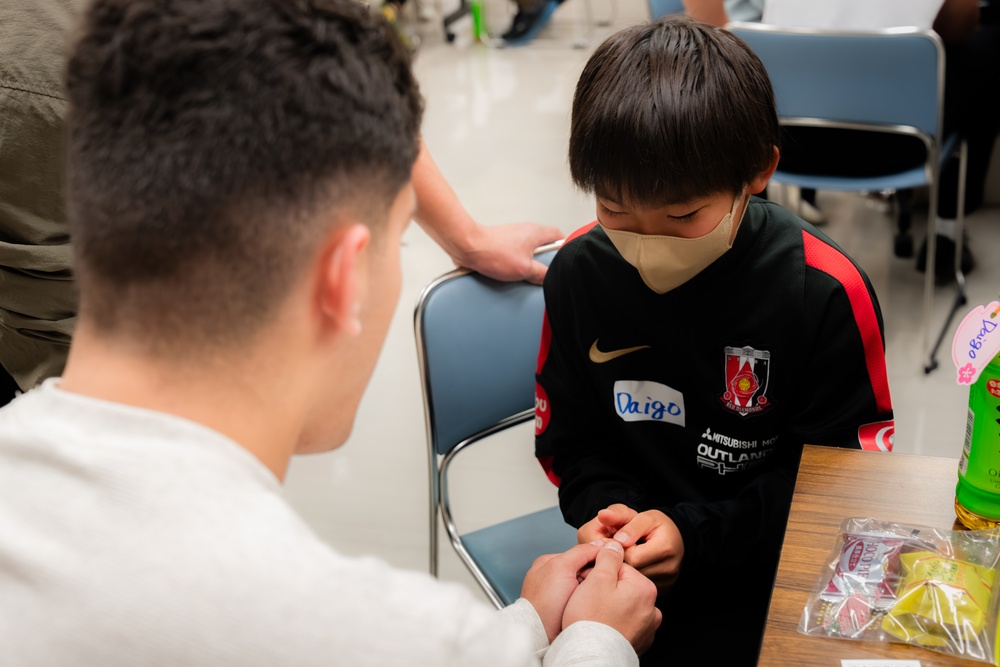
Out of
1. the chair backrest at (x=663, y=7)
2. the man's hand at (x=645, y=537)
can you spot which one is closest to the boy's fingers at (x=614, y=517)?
the man's hand at (x=645, y=537)

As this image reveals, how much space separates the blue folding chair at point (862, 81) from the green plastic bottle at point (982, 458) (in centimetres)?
151

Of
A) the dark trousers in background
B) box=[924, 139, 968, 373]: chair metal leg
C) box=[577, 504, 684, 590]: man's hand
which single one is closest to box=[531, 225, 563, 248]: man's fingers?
box=[577, 504, 684, 590]: man's hand

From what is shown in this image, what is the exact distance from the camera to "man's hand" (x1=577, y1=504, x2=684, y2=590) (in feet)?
3.88

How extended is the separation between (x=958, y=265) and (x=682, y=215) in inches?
77.9

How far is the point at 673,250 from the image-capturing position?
118cm

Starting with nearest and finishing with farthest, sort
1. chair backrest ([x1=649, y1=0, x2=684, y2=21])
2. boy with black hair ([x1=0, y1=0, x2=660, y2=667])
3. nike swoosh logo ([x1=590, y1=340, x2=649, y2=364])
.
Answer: boy with black hair ([x1=0, y1=0, x2=660, y2=667])
nike swoosh logo ([x1=590, y1=340, x2=649, y2=364])
chair backrest ([x1=649, y1=0, x2=684, y2=21])

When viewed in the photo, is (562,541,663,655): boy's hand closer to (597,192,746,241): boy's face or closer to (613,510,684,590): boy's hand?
(613,510,684,590): boy's hand

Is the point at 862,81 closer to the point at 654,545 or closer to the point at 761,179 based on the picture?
the point at 761,179

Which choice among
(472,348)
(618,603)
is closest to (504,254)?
(472,348)

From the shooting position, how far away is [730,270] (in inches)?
48.7

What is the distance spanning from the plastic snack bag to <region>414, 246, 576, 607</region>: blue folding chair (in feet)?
2.10

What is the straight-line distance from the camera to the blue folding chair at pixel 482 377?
59.7 inches

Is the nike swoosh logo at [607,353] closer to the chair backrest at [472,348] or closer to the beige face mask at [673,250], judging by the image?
the beige face mask at [673,250]

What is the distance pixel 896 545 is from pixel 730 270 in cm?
42
